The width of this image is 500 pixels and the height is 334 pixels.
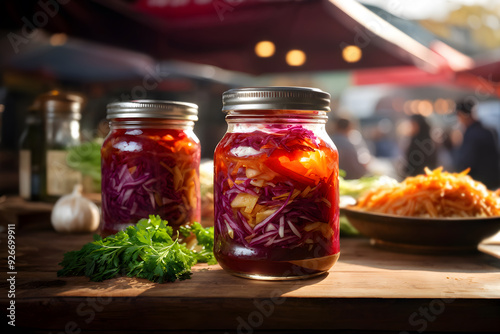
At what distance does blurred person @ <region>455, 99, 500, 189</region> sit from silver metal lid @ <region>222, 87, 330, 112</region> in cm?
555

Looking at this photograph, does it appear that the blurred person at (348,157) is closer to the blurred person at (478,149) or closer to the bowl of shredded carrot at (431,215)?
the blurred person at (478,149)

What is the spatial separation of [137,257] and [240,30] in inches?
112

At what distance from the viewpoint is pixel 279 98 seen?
3.68ft

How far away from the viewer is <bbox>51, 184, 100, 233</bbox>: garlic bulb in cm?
185

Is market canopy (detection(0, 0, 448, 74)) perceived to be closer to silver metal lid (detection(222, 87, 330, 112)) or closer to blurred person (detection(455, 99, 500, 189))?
blurred person (detection(455, 99, 500, 189))

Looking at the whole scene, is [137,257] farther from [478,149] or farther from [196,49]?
[478,149]

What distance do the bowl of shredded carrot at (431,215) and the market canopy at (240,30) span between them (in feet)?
6.68

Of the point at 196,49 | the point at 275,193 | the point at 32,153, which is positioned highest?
the point at 196,49

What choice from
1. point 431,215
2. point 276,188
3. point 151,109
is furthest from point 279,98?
point 431,215

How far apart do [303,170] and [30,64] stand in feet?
17.9

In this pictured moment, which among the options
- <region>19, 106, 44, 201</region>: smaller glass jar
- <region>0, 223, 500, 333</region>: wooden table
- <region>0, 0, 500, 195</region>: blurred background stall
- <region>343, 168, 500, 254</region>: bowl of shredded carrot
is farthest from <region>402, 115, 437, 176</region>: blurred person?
<region>0, 223, 500, 333</region>: wooden table

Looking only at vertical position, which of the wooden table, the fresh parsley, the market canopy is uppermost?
the market canopy

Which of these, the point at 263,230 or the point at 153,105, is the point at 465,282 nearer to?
the point at 263,230

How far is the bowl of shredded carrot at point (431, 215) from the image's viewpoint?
56.5 inches
